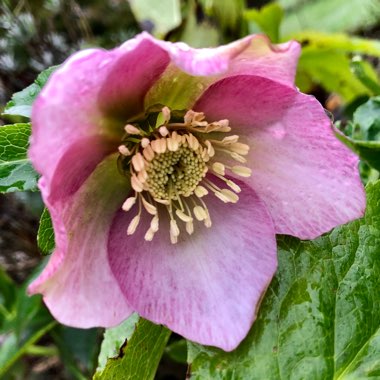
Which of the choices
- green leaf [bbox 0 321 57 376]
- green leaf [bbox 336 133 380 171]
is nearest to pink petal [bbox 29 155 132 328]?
green leaf [bbox 336 133 380 171]

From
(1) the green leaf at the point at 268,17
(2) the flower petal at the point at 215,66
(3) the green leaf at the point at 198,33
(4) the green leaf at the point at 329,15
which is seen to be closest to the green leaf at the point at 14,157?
(2) the flower petal at the point at 215,66

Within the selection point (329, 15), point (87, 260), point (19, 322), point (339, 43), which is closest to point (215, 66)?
point (87, 260)

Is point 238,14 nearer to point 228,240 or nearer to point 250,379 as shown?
point 228,240

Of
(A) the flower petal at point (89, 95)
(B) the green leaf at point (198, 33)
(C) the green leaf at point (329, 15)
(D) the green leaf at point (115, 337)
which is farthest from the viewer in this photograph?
(C) the green leaf at point (329, 15)

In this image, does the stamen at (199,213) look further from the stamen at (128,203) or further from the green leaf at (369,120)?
the green leaf at (369,120)

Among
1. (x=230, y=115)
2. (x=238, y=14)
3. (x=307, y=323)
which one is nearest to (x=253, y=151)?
(x=230, y=115)

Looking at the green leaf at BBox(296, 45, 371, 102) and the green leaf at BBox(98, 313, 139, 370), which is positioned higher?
the green leaf at BBox(98, 313, 139, 370)

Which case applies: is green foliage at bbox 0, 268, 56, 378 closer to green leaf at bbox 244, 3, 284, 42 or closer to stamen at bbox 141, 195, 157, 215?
stamen at bbox 141, 195, 157, 215
